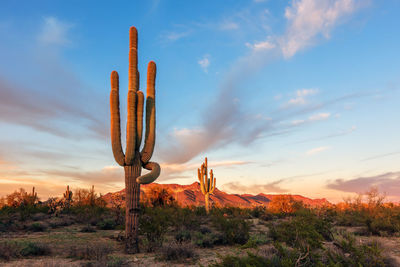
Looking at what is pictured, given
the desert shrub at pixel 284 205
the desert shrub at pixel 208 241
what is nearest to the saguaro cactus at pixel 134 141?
the desert shrub at pixel 208 241

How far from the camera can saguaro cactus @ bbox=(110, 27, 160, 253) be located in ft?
31.4

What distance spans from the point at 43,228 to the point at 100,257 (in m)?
9.82

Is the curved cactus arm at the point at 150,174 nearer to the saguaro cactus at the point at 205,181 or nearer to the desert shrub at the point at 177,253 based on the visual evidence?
the desert shrub at the point at 177,253

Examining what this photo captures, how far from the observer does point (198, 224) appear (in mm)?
14742

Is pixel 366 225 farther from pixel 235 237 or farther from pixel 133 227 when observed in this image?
pixel 133 227

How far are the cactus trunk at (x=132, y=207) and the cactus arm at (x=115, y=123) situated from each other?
489 millimetres

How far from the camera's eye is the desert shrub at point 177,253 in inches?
325

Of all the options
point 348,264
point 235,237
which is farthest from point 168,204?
point 348,264

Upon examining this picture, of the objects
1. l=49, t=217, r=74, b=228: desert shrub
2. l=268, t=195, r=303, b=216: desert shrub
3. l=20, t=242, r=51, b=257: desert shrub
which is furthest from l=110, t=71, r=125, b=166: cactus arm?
l=268, t=195, r=303, b=216: desert shrub

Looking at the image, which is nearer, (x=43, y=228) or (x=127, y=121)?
(x=127, y=121)

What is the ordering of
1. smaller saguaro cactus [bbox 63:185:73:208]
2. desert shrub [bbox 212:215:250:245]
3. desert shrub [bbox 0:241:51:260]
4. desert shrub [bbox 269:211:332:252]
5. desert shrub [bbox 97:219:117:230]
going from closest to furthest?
desert shrub [bbox 269:211:332:252]
desert shrub [bbox 0:241:51:260]
desert shrub [bbox 212:215:250:245]
desert shrub [bbox 97:219:117:230]
smaller saguaro cactus [bbox 63:185:73:208]

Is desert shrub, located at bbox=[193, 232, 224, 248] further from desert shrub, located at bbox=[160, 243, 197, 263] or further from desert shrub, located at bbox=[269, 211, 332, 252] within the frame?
desert shrub, located at bbox=[269, 211, 332, 252]

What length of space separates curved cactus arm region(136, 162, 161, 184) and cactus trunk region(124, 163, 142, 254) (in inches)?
12.4

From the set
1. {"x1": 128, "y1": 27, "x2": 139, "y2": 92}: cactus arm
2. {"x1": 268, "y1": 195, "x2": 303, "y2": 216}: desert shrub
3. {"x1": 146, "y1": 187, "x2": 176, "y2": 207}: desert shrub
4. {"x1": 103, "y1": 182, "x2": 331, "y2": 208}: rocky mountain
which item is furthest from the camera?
{"x1": 103, "y1": 182, "x2": 331, "y2": 208}: rocky mountain
